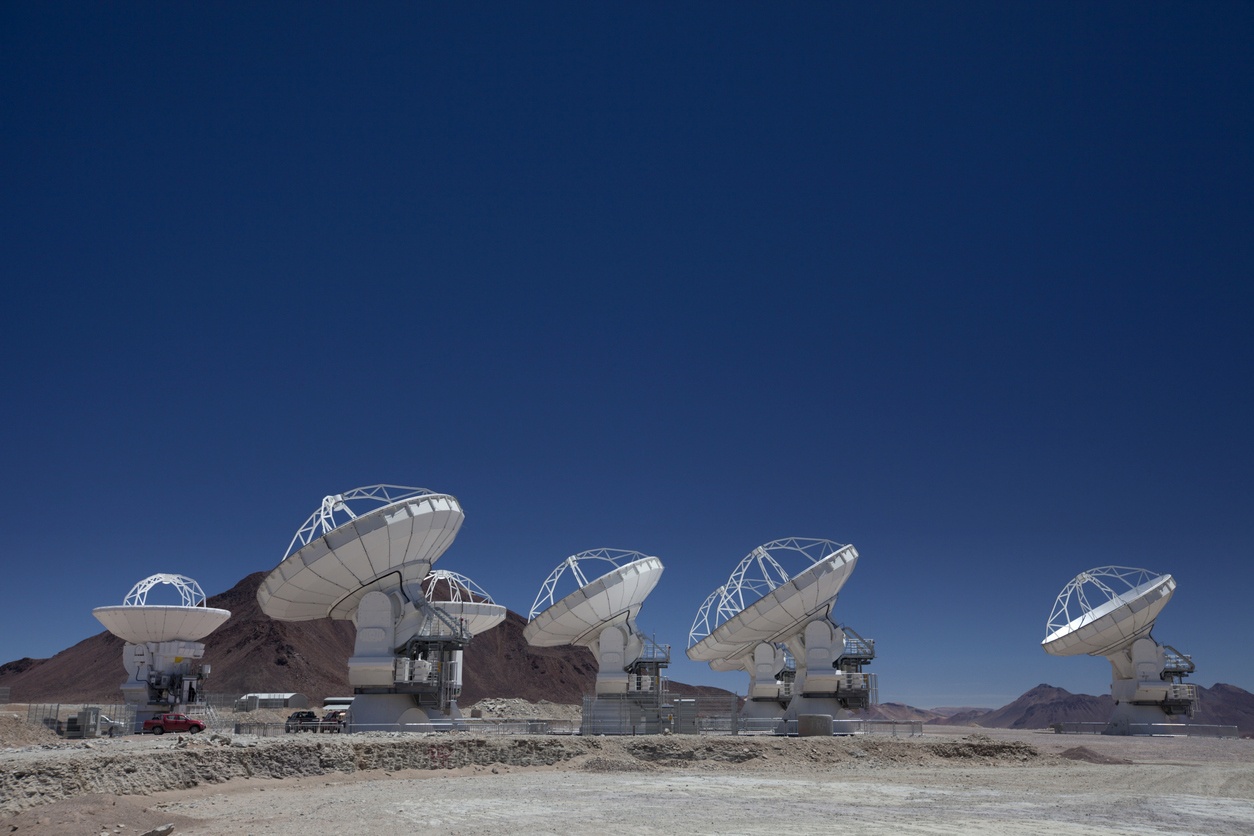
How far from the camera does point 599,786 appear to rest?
29203 millimetres

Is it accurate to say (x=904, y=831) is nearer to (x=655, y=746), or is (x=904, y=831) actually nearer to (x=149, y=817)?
(x=149, y=817)

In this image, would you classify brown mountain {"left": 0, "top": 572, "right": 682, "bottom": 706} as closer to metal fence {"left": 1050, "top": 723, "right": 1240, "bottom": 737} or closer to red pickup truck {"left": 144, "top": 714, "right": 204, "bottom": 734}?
red pickup truck {"left": 144, "top": 714, "right": 204, "bottom": 734}

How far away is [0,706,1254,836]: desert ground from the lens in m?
20.5

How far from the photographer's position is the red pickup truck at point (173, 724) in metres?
→ 42.3

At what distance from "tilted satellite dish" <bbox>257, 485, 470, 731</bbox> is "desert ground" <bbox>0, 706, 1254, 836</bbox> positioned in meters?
4.75

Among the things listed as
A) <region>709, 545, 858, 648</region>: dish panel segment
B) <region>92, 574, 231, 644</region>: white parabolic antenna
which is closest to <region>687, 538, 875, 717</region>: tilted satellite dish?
<region>709, 545, 858, 648</region>: dish panel segment

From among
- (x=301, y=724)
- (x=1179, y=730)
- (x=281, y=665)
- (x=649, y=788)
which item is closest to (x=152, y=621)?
(x=301, y=724)

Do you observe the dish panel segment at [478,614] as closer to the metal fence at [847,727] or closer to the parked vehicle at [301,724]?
the parked vehicle at [301,724]

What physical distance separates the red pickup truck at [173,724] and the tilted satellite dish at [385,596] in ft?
20.1

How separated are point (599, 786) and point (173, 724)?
23.1 m

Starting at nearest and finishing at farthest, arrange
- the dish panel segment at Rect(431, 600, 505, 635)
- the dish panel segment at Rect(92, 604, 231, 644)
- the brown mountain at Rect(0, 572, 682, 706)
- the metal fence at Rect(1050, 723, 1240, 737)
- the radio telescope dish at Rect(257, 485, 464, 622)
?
the radio telescope dish at Rect(257, 485, 464, 622), the dish panel segment at Rect(92, 604, 231, 644), the dish panel segment at Rect(431, 600, 505, 635), the metal fence at Rect(1050, 723, 1240, 737), the brown mountain at Rect(0, 572, 682, 706)

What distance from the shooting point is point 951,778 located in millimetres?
Result: 33062

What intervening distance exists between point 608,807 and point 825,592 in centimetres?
3075

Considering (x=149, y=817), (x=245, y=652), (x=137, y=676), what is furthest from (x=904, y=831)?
(x=245, y=652)
